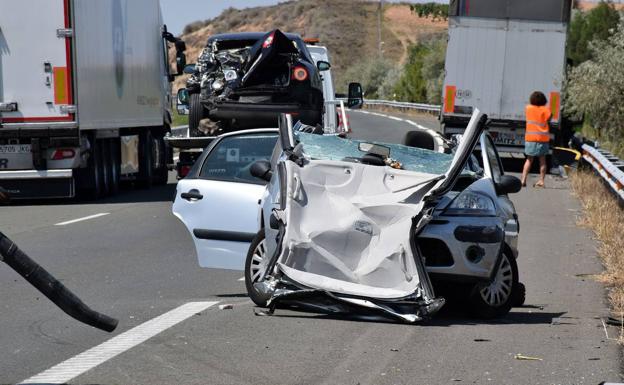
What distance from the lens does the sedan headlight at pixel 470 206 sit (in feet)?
29.3

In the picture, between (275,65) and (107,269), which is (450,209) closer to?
(107,269)

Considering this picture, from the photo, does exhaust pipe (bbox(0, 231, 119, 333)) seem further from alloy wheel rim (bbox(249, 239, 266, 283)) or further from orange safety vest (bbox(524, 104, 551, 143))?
orange safety vest (bbox(524, 104, 551, 143))

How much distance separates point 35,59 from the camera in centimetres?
Result: 1895

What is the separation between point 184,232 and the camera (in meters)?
15.2

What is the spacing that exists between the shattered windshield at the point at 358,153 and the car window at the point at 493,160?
690mm

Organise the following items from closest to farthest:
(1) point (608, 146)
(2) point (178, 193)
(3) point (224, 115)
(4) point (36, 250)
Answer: (2) point (178, 193), (4) point (36, 250), (3) point (224, 115), (1) point (608, 146)

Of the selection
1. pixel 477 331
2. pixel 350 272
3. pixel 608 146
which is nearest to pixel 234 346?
pixel 350 272

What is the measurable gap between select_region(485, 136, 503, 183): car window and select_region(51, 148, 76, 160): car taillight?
996 centimetres

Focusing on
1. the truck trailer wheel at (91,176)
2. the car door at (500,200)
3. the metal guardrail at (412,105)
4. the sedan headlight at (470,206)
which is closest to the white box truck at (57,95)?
the truck trailer wheel at (91,176)

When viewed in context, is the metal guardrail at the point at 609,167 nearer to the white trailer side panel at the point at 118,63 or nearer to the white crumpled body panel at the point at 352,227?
the white crumpled body panel at the point at 352,227

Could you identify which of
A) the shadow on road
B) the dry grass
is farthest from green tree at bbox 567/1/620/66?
the shadow on road

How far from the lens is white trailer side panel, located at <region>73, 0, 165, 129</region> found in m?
A: 19.6

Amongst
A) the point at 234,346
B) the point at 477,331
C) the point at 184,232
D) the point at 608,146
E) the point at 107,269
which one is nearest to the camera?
the point at 234,346

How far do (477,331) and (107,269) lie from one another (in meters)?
4.39
